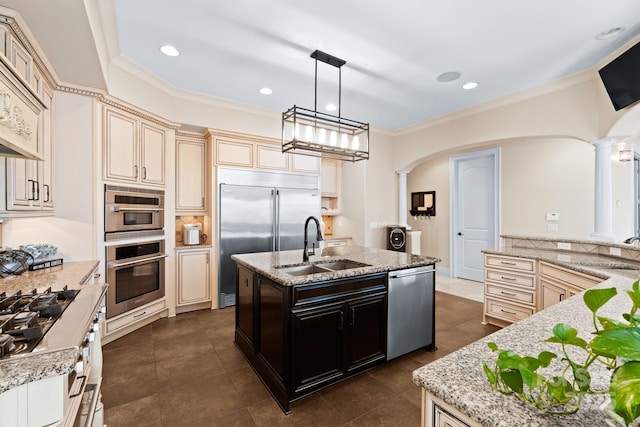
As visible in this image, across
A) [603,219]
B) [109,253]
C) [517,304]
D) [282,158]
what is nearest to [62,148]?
[109,253]

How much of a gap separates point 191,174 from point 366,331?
3.20 metres

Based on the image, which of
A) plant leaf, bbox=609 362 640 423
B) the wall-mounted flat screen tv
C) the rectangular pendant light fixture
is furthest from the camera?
the rectangular pendant light fixture

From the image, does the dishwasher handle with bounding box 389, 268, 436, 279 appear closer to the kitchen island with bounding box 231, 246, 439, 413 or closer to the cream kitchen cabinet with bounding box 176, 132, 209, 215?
the kitchen island with bounding box 231, 246, 439, 413

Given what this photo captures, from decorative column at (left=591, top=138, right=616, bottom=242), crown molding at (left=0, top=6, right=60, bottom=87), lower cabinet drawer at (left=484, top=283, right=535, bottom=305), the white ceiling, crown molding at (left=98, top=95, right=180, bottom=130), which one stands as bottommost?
lower cabinet drawer at (left=484, top=283, right=535, bottom=305)

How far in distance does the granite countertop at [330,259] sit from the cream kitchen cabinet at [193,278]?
137 cm

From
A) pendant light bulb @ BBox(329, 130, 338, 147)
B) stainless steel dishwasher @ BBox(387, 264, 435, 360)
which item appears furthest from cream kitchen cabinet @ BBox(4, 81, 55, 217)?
stainless steel dishwasher @ BBox(387, 264, 435, 360)

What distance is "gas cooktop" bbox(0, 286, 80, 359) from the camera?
3.33 feet

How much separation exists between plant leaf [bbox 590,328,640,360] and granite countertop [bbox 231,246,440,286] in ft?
5.27

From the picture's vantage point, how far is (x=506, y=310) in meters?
3.24

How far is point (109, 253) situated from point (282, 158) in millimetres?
2525

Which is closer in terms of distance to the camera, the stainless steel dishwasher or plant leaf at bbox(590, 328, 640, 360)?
plant leaf at bbox(590, 328, 640, 360)

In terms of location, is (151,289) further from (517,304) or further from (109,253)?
(517,304)

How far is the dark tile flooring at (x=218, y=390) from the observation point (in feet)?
6.24

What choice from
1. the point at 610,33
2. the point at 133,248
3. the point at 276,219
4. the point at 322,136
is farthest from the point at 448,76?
the point at 133,248
